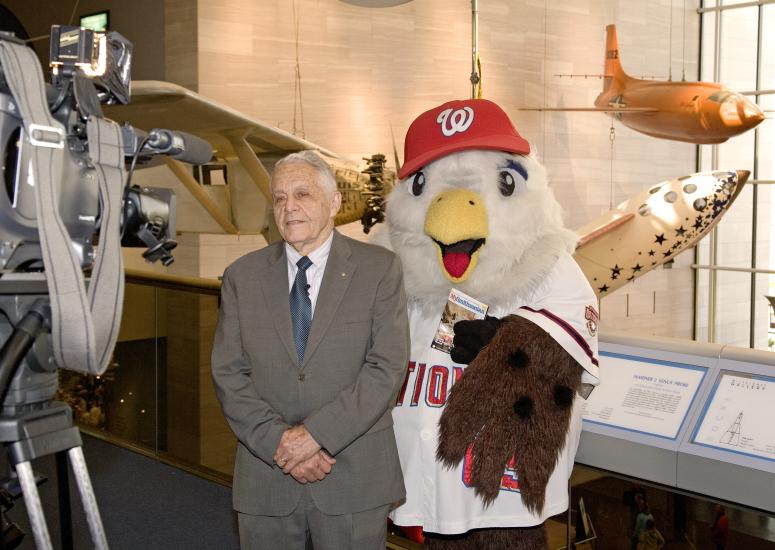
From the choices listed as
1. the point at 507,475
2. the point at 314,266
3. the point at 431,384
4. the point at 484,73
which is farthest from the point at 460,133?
the point at 484,73

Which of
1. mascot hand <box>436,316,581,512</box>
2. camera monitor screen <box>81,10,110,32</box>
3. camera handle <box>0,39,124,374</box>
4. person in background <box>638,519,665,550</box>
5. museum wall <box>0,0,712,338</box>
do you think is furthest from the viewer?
camera monitor screen <box>81,10,110,32</box>

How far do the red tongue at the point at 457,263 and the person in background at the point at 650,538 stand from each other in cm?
90

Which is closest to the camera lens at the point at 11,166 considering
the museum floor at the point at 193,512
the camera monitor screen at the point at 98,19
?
the museum floor at the point at 193,512

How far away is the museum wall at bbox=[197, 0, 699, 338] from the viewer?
26.1 feet

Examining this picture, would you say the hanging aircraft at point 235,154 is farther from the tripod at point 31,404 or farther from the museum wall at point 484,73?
the tripod at point 31,404

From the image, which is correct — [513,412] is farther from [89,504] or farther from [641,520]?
[89,504]

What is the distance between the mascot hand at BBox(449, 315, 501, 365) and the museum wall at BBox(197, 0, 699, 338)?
3.63 m

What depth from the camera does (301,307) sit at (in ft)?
6.15

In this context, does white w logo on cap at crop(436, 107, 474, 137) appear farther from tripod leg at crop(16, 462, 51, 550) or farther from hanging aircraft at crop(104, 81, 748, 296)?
hanging aircraft at crop(104, 81, 748, 296)

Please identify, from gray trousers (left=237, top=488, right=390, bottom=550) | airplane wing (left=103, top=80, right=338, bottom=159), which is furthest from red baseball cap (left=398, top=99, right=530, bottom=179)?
airplane wing (left=103, top=80, right=338, bottom=159)

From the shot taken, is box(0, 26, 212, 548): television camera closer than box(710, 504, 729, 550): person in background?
Yes

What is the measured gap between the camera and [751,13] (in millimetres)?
13102

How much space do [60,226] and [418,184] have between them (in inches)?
50.8

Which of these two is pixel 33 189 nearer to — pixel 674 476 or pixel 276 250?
pixel 276 250
